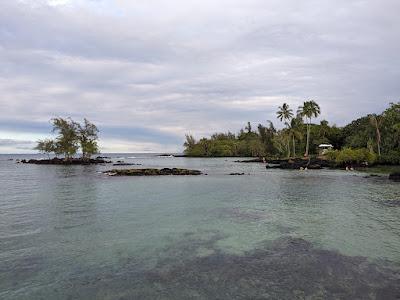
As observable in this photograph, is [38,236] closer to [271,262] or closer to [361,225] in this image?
[271,262]

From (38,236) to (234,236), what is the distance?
8.72 metres

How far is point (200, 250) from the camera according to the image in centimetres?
1234

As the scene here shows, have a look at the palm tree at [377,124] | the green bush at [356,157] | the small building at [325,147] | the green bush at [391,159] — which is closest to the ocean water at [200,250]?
the green bush at [356,157]

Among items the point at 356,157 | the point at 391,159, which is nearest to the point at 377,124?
the point at 391,159

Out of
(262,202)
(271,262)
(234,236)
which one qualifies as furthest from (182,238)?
(262,202)

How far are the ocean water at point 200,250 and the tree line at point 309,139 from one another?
55607 millimetres

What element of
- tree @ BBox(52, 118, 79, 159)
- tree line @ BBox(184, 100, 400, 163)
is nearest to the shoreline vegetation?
tree @ BBox(52, 118, 79, 159)

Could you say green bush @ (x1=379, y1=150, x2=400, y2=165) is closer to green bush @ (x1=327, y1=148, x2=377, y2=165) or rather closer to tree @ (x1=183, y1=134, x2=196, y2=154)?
green bush @ (x1=327, y1=148, x2=377, y2=165)

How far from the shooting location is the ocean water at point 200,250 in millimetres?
8914

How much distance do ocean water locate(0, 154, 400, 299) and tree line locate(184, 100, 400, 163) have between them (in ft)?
182

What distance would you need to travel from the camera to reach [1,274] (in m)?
10.0

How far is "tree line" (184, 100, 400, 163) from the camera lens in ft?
236

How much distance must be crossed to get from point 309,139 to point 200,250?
4014 inches

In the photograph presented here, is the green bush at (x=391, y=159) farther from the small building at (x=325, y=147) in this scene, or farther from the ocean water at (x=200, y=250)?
the ocean water at (x=200, y=250)
